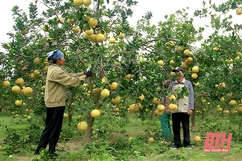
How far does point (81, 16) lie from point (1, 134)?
4.89 m

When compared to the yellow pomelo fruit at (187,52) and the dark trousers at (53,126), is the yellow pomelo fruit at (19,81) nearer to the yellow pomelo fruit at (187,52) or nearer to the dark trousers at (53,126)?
the dark trousers at (53,126)

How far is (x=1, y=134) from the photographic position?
7.90 m

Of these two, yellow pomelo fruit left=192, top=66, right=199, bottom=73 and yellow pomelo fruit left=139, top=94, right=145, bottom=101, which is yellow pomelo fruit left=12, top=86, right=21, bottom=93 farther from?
yellow pomelo fruit left=192, top=66, right=199, bottom=73

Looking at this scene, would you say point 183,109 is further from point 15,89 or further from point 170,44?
point 15,89

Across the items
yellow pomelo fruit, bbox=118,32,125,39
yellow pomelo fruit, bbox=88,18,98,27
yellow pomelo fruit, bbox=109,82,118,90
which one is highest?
yellow pomelo fruit, bbox=118,32,125,39

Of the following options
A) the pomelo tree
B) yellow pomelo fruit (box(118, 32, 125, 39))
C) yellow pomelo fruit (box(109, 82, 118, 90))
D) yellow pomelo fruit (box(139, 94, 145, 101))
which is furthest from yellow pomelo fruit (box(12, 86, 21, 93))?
yellow pomelo fruit (box(118, 32, 125, 39))

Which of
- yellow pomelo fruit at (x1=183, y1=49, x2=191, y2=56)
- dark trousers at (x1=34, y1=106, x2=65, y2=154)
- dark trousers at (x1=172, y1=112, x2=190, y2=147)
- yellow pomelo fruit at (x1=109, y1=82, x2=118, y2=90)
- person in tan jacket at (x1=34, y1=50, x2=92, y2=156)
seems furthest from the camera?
dark trousers at (x1=172, y1=112, x2=190, y2=147)

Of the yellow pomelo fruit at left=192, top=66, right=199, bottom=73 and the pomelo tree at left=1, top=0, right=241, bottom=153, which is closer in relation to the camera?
the pomelo tree at left=1, top=0, right=241, bottom=153

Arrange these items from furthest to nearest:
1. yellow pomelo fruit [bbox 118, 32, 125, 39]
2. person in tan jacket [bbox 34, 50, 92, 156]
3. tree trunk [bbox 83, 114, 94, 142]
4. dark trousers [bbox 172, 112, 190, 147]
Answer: tree trunk [bbox 83, 114, 94, 142], yellow pomelo fruit [bbox 118, 32, 125, 39], dark trousers [bbox 172, 112, 190, 147], person in tan jacket [bbox 34, 50, 92, 156]

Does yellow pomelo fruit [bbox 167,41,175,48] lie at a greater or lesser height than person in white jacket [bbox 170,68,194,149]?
greater

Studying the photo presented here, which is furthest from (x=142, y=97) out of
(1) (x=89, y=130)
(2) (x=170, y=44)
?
(1) (x=89, y=130)

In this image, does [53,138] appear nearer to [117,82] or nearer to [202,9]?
[117,82]

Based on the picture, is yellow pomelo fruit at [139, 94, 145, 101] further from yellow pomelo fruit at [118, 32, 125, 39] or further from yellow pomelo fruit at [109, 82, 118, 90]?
yellow pomelo fruit at [118, 32, 125, 39]

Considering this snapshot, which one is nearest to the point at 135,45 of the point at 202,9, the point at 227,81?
the point at 227,81
